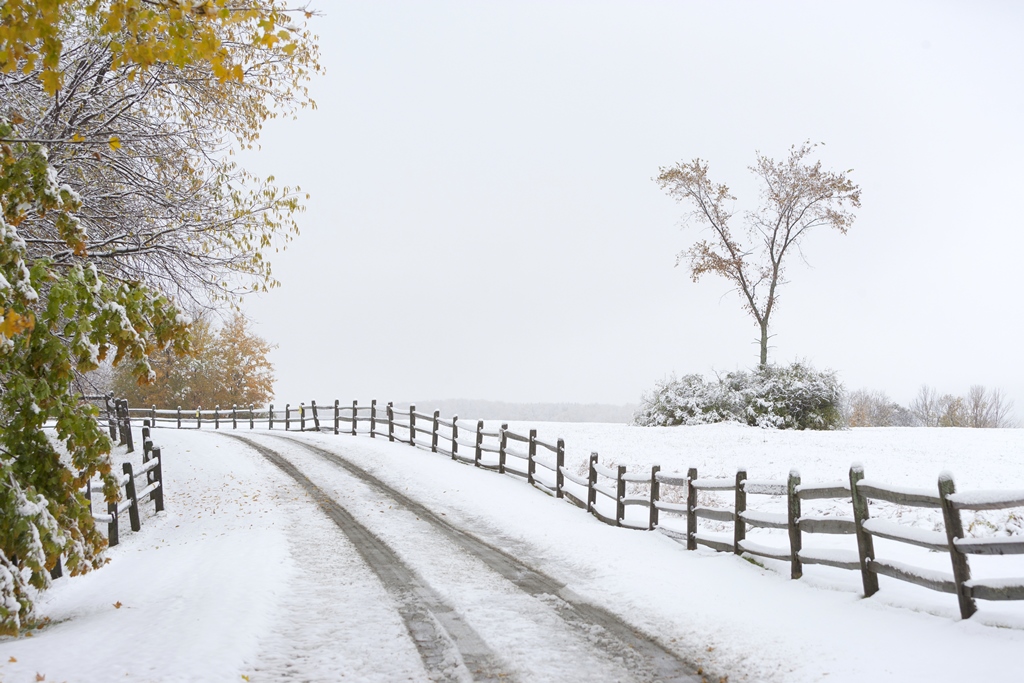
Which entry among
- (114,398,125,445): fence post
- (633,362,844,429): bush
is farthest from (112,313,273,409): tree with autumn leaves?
(633,362,844,429): bush

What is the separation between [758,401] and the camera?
93.7 ft

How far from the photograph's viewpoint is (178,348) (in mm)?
6488

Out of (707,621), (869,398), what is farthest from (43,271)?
(869,398)

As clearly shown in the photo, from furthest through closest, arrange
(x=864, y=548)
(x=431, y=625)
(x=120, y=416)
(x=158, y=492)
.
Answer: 1. (x=120, y=416)
2. (x=158, y=492)
3. (x=864, y=548)
4. (x=431, y=625)

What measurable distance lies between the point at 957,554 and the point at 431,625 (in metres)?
5.07

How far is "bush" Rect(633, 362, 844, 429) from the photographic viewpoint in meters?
28.3

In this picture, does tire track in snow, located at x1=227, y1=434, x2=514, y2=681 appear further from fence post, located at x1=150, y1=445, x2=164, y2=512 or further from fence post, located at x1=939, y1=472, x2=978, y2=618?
fence post, located at x1=150, y1=445, x2=164, y2=512

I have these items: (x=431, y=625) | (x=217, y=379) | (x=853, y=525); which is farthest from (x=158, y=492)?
(x=217, y=379)

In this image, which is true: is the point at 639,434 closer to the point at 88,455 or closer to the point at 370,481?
the point at 370,481

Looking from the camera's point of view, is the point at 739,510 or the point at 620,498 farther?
the point at 620,498

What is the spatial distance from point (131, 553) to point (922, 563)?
485 inches

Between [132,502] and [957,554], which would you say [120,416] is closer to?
[132,502]

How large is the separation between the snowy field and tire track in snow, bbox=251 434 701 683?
0.62 feet

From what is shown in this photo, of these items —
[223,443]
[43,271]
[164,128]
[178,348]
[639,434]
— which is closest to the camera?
[43,271]
